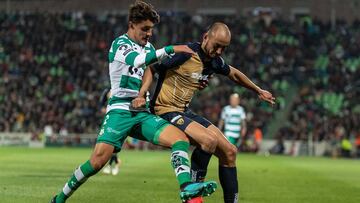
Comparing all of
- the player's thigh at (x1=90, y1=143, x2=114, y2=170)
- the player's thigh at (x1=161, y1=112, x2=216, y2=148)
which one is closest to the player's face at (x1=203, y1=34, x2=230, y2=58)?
the player's thigh at (x1=161, y1=112, x2=216, y2=148)

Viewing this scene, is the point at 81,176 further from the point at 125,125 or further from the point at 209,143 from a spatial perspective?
the point at 209,143

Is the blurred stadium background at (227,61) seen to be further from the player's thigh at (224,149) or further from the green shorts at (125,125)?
the player's thigh at (224,149)

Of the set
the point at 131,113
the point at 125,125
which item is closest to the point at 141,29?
the point at 131,113

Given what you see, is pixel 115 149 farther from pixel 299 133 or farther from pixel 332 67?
pixel 332 67

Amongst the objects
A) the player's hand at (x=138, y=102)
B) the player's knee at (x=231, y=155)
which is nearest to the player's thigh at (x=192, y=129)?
the player's knee at (x=231, y=155)

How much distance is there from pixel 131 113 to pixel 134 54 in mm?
748

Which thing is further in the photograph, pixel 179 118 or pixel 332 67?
pixel 332 67

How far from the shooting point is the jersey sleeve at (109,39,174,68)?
832 centimetres

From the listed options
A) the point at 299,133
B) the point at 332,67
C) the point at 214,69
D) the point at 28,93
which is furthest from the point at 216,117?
the point at 214,69

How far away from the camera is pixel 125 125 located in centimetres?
881

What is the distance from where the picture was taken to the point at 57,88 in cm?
4359

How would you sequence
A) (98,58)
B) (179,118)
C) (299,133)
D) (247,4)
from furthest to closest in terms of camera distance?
(247,4) → (98,58) → (299,133) → (179,118)

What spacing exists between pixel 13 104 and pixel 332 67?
1794cm

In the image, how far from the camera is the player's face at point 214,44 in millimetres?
8758
